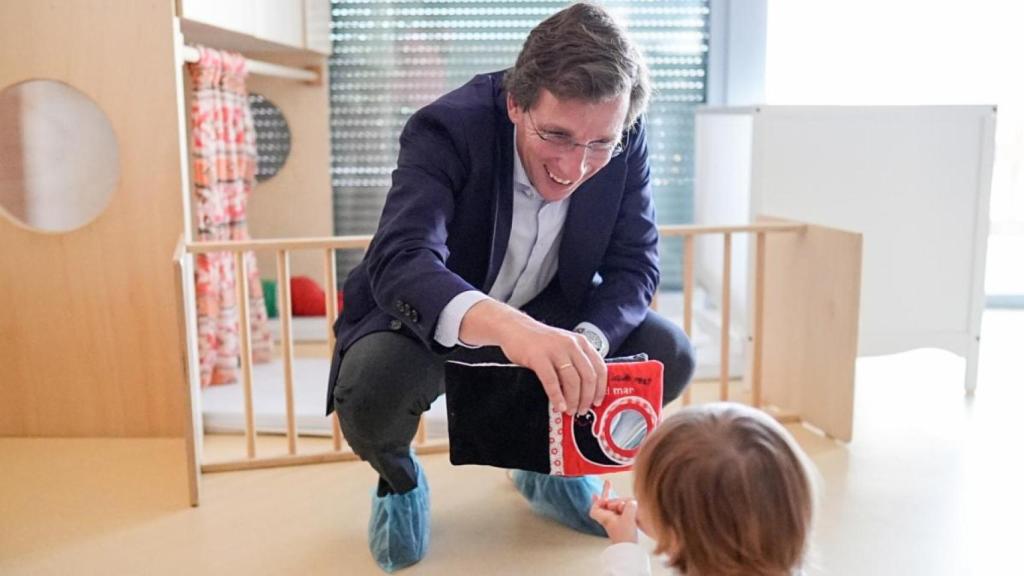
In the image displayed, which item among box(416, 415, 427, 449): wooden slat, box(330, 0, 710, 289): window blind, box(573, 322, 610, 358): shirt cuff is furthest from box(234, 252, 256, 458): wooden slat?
box(330, 0, 710, 289): window blind

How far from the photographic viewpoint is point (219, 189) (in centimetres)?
210

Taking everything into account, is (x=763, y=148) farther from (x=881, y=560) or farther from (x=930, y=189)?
(x=881, y=560)

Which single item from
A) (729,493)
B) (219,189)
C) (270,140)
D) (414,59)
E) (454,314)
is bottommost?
(729,493)

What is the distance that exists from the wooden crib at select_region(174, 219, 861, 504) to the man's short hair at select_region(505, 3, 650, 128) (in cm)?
58

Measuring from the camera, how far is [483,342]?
1071mm

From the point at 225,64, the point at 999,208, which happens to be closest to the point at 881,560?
the point at 225,64

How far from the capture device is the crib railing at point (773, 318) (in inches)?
66.1

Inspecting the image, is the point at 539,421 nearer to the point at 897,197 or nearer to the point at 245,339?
the point at 245,339

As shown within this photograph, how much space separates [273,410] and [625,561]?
3.75 feet

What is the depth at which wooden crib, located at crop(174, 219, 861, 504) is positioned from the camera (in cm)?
167

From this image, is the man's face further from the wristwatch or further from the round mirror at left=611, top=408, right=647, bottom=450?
the round mirror at left=611, top=408, right=647, bottom=450

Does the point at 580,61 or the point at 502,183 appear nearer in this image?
the point at 580,61

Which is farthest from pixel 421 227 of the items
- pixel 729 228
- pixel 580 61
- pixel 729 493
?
pixel 729 228

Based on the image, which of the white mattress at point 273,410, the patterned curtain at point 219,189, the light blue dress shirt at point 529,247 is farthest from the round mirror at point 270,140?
the light blue dress shirt at point 529,247
